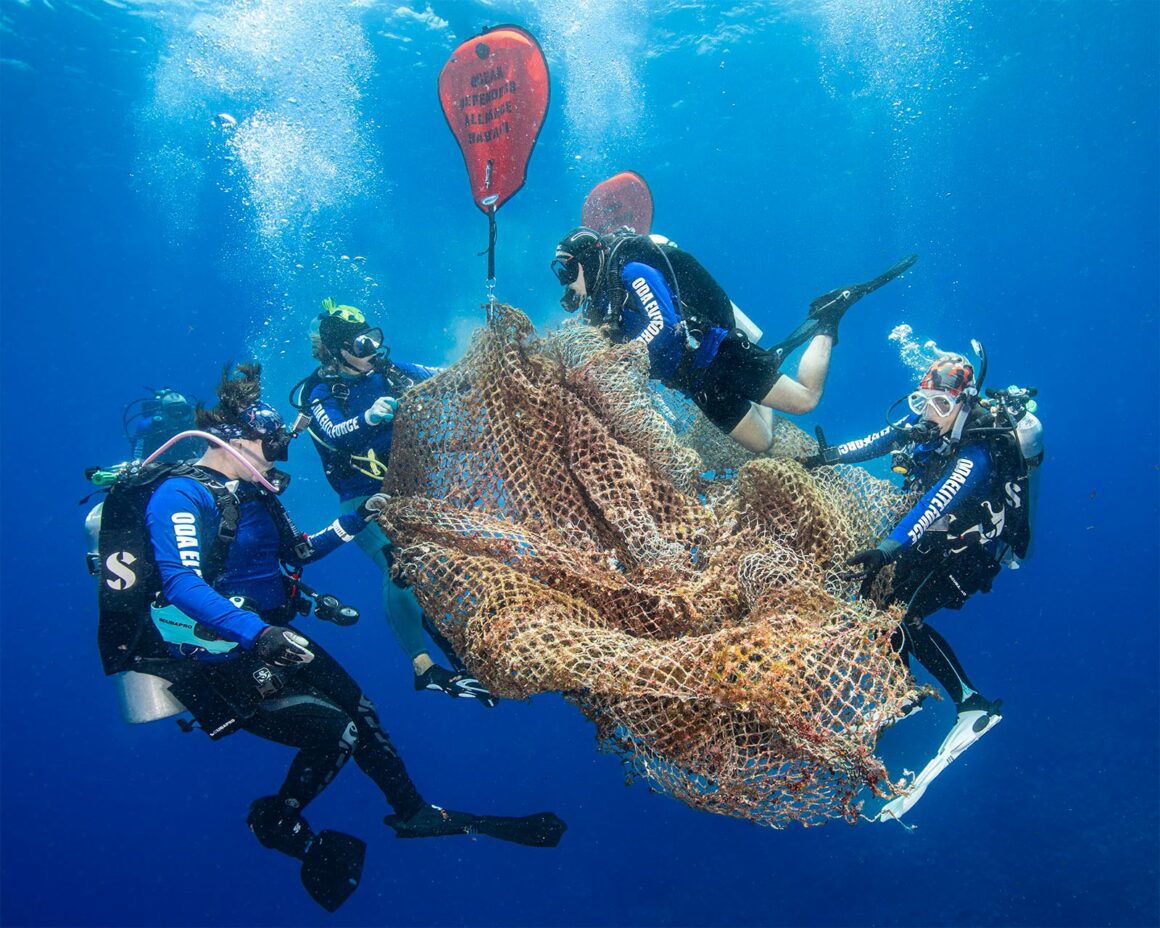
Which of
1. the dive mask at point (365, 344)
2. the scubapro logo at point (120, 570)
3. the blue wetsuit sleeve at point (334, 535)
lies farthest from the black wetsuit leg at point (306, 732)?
the dive mask at point (365, 344)

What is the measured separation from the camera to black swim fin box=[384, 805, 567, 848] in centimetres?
452

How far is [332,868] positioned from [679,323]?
4697 millimetres

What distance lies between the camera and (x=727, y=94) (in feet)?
104

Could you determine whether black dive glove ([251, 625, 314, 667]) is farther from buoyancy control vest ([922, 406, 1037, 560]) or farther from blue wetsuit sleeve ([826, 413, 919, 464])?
blue wetsuit sleeve ([826, 413, 919, 464])

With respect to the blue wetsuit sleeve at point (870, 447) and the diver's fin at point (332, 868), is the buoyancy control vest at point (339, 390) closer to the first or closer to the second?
the diver's fin at point (332, 868)

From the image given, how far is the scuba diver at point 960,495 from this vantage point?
4.21 meters

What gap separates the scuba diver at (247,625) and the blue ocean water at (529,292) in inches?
101

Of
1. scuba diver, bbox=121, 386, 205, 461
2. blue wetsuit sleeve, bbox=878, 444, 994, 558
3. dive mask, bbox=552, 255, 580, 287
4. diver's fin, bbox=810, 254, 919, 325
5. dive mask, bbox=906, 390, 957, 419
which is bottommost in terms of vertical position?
blue wetsuit sleeve, bbox=878, 444, 994, 558

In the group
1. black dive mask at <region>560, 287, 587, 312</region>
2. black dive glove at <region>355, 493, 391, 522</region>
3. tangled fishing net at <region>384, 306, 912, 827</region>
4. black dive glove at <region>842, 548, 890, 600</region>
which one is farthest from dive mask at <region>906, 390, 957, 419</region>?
black dive glove at <region>355, 493, 391, 522</region>

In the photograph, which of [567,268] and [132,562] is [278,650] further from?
[567,268]

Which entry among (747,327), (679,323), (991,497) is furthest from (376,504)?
(991,497)

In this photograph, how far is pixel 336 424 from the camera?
524 centimetres

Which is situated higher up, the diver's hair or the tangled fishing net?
the diver's hair

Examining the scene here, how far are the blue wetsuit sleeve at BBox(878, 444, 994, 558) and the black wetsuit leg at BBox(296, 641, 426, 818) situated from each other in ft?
13.0
